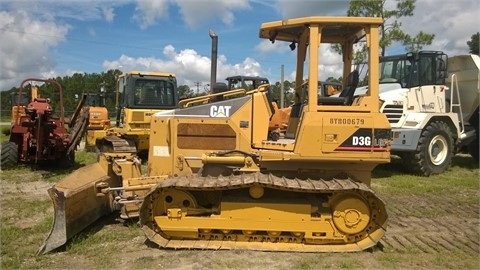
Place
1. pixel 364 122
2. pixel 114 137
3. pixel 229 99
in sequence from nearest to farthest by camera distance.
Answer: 1. pixel 364 122
2. pixel 229 99
3. pixel 114 137

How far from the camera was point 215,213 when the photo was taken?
17.6ft

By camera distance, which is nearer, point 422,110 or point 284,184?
point 284,184

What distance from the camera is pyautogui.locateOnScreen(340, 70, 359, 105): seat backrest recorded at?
18.2ft

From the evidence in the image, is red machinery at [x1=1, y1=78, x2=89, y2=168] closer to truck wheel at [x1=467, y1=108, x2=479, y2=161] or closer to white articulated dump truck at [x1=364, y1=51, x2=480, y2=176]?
white articulated dump truck at [x1=364, y1=51, x2=480, y2=176]

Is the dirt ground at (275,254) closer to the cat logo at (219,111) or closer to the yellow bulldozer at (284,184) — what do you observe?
the yellow bulldozer at (284,184)

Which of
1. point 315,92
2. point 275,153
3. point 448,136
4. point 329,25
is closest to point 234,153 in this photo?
point 275,153

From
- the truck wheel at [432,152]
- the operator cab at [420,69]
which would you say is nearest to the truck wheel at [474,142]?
the operator cab at [420,69]

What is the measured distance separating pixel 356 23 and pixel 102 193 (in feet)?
13.0

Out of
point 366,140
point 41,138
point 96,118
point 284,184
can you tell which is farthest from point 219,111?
point 96,118

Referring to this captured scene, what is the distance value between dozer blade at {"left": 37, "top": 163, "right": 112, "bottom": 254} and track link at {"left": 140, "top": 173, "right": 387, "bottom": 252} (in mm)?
931

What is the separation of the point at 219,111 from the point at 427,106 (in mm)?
7355

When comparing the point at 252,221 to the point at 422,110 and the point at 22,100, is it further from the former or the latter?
the point at 22,100

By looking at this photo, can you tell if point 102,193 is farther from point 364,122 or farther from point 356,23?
point 356,23

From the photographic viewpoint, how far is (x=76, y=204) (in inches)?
220
